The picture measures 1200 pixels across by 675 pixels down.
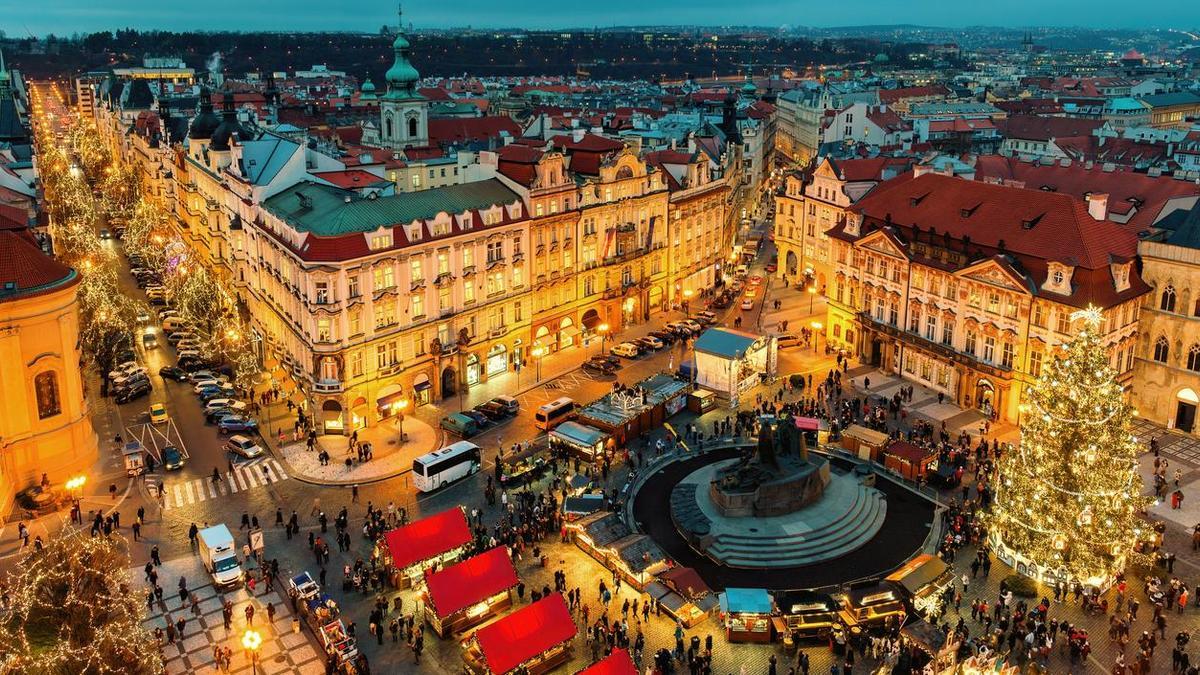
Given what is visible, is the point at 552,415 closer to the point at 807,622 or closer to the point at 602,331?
the point at 602,331

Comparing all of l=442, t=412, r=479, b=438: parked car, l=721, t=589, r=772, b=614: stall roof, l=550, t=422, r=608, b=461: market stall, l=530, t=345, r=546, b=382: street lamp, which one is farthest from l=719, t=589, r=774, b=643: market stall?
l=530, t=345, r=546, b=382: street lamp

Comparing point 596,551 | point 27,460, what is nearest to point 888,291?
point 596,551

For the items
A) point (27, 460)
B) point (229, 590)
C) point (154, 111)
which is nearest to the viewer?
point (229, 590)

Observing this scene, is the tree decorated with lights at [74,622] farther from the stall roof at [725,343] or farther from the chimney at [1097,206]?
the chimney at [1097,206]

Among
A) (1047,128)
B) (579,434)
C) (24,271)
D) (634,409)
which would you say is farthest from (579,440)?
(1047,128)

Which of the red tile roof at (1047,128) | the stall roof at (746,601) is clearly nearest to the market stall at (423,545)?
the stall roof at (746,601)

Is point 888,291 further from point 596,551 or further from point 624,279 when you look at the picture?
point 596,551
